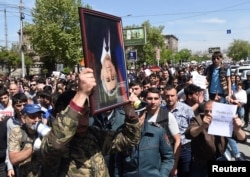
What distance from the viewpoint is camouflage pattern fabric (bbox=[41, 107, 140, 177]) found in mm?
2049

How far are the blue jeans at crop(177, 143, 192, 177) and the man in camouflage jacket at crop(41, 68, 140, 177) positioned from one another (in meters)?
2.25

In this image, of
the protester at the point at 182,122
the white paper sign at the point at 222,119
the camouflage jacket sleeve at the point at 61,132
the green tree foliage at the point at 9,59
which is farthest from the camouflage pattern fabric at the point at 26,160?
the green tree foliage at the point at 9,59

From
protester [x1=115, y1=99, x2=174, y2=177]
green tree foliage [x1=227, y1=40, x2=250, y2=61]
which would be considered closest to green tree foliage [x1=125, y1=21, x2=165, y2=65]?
protester [x1=115, y1=99, x2=174, y2=177]

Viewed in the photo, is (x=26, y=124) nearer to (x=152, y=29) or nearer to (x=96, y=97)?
(x=96, y=97)

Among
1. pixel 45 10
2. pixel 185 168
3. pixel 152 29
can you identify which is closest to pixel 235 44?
pixel 152 29

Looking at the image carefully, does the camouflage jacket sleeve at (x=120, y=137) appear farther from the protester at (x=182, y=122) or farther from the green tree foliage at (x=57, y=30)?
the green tree foliage at (x=57, y=30)

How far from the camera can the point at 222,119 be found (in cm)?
327

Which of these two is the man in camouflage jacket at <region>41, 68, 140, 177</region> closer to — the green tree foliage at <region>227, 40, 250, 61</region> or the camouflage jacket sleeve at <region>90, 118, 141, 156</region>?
the camouflage jacket sleeve at <region>90, 118, 141, 156</region>

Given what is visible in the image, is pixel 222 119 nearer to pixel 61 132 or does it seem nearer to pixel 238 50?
pixel 61 132

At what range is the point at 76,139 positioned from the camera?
2404 millimetres

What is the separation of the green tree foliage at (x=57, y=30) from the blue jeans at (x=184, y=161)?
34.6 meters

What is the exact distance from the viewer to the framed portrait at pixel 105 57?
2.17 meters

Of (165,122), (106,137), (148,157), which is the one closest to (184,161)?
(165,122)

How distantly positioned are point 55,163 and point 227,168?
5.59 feet
